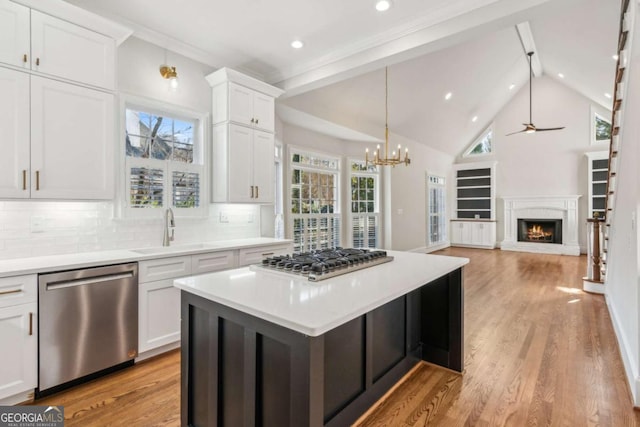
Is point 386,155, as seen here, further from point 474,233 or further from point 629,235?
point 474,233

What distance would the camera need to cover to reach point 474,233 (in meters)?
9.68


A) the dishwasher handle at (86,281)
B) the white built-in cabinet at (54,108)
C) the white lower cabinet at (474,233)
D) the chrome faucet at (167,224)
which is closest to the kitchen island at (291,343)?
the dishwasher handle at (86,281)

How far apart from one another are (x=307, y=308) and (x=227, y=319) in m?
0.45

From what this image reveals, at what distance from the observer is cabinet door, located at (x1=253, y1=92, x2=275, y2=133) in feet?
12.1

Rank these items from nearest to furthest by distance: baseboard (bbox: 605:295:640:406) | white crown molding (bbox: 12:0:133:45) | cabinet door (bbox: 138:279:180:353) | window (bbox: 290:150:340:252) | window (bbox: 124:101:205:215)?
baseboard (bbox: 605:295:640:406) < white crown molding (bbox: 12:0:133:45) < cabinet door (bbox: 138:279:180:353) < window (bbox: 124:101:205:215) < window (bbox: 290:150:340:252)

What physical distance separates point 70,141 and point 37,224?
2.31 feet

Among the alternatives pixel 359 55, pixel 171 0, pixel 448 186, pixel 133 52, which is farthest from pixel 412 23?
pixel 448 186

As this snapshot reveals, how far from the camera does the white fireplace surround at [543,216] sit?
27.7ft

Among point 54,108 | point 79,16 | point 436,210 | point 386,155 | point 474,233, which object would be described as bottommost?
point 474,233

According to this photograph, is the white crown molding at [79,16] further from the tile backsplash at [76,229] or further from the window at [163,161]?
the tile backsplash at [76,229]

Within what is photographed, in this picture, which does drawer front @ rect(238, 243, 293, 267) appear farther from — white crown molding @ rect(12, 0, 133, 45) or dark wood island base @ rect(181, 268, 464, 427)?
white crown molding @ rect(12, 0, 133, 45)

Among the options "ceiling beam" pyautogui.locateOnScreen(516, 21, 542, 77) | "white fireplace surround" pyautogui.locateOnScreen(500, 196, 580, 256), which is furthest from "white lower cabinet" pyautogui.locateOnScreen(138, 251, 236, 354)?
"white fireplace surround" pyautogui.locateOnScreen(500, 196, 580, 256)

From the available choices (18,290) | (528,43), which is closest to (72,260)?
(18,290)

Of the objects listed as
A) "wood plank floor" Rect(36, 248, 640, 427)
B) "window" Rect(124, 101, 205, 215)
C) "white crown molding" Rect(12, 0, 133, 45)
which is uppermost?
"white crown molding" Rect(12, 0, 133, 45)
